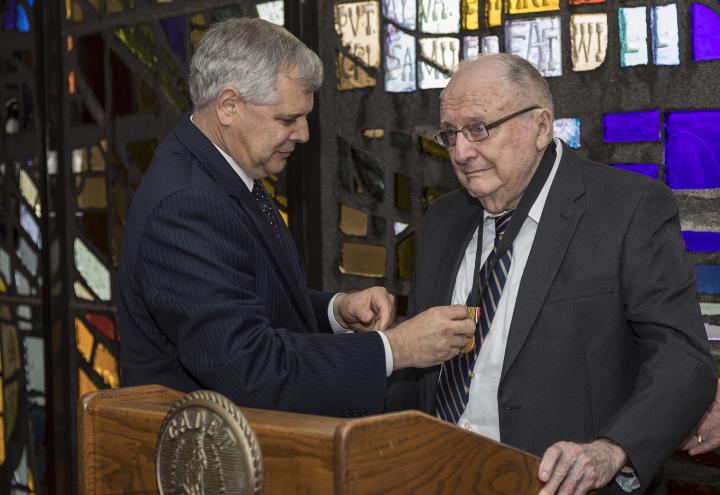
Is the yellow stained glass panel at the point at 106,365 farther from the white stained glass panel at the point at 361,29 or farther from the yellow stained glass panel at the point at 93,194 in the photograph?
the white stained glass panel at the point at 361,29

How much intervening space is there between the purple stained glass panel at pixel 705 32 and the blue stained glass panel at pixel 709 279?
2.14 ft

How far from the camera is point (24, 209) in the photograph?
15.3 ft

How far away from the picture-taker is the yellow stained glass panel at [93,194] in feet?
15.0

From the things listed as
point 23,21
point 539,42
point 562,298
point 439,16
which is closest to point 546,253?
point 562,298

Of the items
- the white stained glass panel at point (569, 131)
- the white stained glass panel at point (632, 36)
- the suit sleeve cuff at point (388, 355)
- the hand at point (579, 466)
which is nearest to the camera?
the hand at point (579, 466)

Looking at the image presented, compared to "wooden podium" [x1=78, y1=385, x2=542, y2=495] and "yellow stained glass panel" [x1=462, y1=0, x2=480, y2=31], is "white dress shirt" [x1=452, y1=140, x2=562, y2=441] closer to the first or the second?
"wooden podium" [x1=78, y1=385, x2=542, y2=495]

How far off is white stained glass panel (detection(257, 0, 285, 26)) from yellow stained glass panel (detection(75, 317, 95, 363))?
158 centimetres

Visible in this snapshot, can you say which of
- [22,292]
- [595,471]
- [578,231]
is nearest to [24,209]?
[22,292]

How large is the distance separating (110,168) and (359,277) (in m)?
1.28

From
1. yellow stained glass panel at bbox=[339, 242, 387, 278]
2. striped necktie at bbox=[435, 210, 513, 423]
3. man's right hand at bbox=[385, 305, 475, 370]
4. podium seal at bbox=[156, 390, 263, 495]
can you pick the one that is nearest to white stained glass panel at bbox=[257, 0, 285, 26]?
yellow stained glass panel at bbox=[339, 242, 387, 278]

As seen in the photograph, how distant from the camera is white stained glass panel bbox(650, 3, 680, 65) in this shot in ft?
10.8

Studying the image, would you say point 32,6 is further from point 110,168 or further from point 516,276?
point 516,276

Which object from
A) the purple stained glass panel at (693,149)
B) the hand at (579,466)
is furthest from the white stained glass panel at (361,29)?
the hand at (579,466)

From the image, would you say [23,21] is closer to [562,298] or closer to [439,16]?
[439,16]
